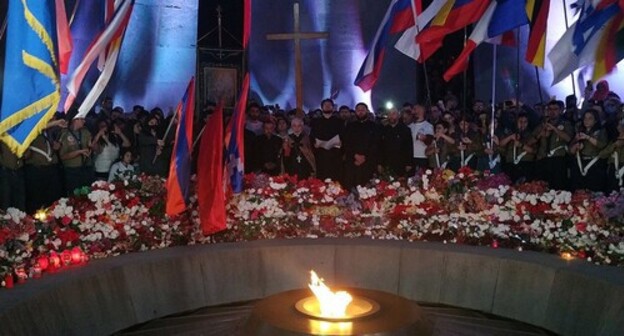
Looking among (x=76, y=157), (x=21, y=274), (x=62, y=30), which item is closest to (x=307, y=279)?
(x=21, y=274)

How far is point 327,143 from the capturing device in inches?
432

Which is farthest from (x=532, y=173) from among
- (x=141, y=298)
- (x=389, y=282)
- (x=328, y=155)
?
(x=141, y=298)

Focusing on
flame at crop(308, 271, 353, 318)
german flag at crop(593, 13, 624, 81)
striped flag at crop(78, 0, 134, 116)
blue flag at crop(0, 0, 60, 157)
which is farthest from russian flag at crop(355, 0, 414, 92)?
blue flag at crop(0, 0, 60, 157)

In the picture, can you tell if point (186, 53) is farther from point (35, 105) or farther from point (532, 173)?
point (35, 105)

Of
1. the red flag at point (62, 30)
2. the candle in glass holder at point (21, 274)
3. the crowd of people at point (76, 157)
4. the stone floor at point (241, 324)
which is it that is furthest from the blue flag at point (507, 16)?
the candle in glass holder at point (21, 274)

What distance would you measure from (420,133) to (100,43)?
5519 mm

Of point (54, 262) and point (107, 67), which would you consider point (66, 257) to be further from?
point (107, 67)

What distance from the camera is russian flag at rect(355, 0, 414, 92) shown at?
28.4ft

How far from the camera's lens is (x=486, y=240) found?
22.8ft

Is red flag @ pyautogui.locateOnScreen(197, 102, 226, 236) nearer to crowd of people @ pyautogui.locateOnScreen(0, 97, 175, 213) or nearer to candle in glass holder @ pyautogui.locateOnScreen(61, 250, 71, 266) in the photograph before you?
candle in glass holder @ pyautogui.locateOnScreen(61, 250, 71, 266)

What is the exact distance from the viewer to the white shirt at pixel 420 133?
10.6m

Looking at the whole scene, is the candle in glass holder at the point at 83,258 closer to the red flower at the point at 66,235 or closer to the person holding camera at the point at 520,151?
the red flower at the point at 66,235

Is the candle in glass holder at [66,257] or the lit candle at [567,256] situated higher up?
the lit candle at [567,256]

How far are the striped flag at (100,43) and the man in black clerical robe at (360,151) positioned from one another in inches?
190
